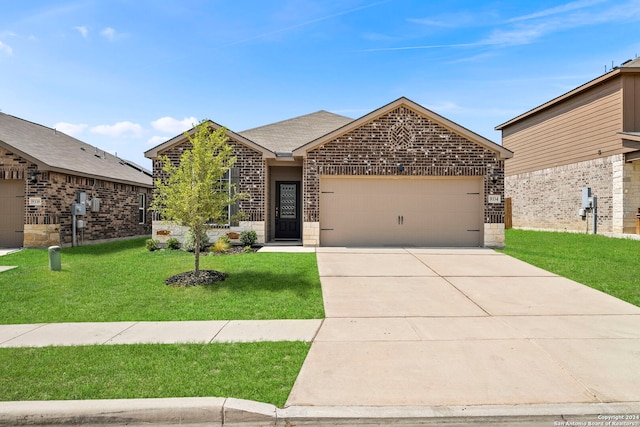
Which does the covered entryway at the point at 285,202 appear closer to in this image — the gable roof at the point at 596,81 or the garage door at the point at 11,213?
the garage door at the point at 11,213

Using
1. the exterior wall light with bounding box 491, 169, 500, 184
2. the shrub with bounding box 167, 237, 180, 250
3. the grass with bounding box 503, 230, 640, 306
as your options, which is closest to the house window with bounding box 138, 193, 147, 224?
the shrub with bounding box 167, 237, 180, 250

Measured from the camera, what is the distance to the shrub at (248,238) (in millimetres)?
13344

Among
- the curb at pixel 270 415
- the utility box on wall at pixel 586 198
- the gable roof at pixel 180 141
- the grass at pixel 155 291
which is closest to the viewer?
the curb at pixel 270 415

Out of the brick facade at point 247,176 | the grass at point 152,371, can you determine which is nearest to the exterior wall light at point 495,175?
the brick facade at point 247,176

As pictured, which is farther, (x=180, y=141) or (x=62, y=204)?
(x=62, y=204)

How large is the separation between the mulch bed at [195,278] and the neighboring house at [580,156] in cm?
1696

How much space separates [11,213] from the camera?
14180 mm

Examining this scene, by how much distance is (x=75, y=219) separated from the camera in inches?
584

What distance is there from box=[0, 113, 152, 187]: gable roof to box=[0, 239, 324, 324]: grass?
4.43 m

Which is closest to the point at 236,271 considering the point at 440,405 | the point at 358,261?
the point at 358,261

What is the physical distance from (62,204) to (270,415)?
580 inches

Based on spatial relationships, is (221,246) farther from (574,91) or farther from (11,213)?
(574,91)

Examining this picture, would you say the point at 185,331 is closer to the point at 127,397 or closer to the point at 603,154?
the point at 127,397

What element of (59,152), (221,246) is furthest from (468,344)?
(59,152)
